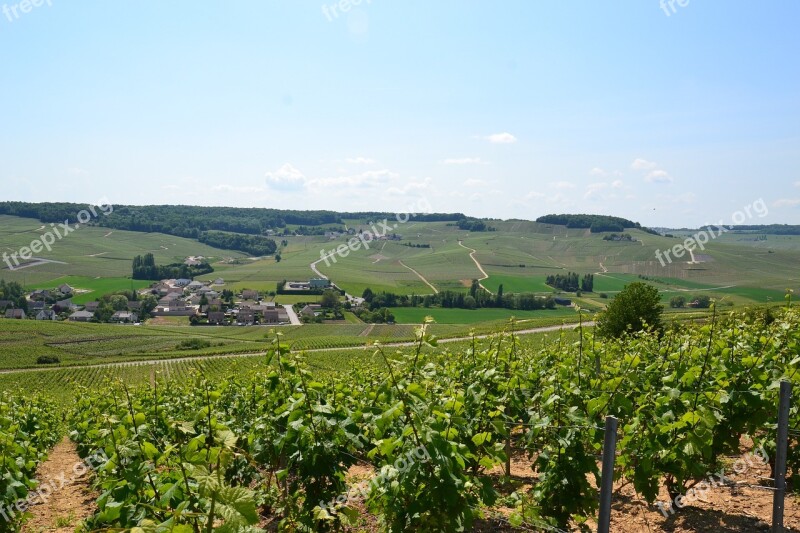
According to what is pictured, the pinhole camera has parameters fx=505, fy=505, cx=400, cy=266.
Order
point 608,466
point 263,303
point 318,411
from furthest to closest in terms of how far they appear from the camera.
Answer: point 263,303 < point 318,411 < point 608,466

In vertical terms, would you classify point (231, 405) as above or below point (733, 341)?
below

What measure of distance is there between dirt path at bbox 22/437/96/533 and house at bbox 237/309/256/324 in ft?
267

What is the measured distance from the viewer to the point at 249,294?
111250 mm

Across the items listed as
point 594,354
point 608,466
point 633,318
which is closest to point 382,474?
point 608,466

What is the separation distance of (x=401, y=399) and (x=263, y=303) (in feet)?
347

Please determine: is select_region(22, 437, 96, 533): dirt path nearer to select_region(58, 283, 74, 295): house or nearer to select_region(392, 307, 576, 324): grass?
select_region(392, 307, 576, 324): grass

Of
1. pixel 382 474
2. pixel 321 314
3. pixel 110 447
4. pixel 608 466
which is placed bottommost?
pixel 321 314

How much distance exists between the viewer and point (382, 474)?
4.12 meters

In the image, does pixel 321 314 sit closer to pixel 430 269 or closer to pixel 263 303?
pixel 263 303

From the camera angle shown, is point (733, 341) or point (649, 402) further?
point (733, 341)

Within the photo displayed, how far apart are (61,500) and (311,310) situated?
286ft

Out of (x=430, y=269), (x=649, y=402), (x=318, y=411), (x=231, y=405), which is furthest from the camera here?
(x=430, y=269)
